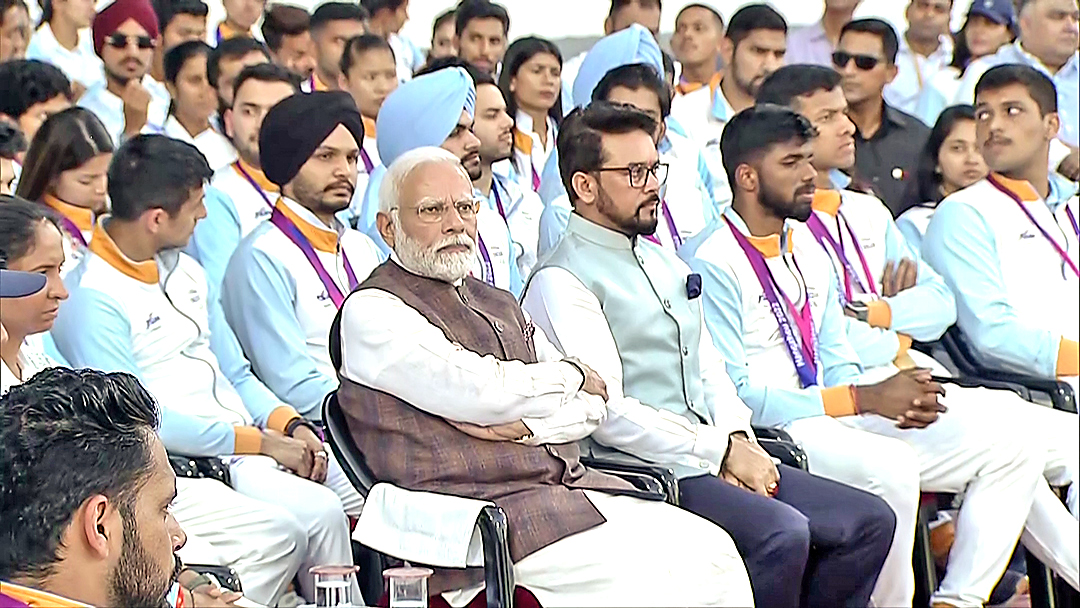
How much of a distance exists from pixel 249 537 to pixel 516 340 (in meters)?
0.69

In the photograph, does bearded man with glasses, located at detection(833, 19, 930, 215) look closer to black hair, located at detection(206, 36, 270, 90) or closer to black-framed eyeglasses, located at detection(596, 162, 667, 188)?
black hair, located at detection(206, 36, 270, 90)

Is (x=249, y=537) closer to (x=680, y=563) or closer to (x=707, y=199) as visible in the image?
(x=680, y=563)

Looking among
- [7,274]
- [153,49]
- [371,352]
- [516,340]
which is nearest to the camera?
[7,274]

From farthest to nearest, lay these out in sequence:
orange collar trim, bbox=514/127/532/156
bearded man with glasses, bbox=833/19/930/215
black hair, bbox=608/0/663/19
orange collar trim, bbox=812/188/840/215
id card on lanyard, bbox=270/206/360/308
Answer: black hair, bbox=608/0/663/19 < bearded man with glasses, bbox=833/19/930/215 < orange collar trim, bbox=514/127/532/156 < orange collar trim, bbox=812/188/840/215 < id card on lanyard, bbox=270/206/360/308

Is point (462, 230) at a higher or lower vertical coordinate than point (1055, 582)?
higher

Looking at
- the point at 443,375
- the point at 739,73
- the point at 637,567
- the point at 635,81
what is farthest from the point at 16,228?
the point at 739,73

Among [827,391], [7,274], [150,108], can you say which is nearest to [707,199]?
[827,391]

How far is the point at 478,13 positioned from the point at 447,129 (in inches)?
83.2

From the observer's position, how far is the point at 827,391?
425 centimetres

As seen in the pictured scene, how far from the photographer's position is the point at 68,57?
247 inches

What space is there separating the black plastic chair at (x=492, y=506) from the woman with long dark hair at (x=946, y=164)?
6.40 ft

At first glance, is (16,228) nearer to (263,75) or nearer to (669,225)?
(263,75)

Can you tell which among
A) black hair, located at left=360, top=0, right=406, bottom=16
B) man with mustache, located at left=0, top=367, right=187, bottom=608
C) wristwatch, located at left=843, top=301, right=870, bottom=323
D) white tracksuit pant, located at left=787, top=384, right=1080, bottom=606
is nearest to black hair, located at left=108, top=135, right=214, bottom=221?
white tracksuit pant, located at left=787, top=384, right=1080, bottom=606

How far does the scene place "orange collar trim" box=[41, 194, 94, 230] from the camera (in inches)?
172
